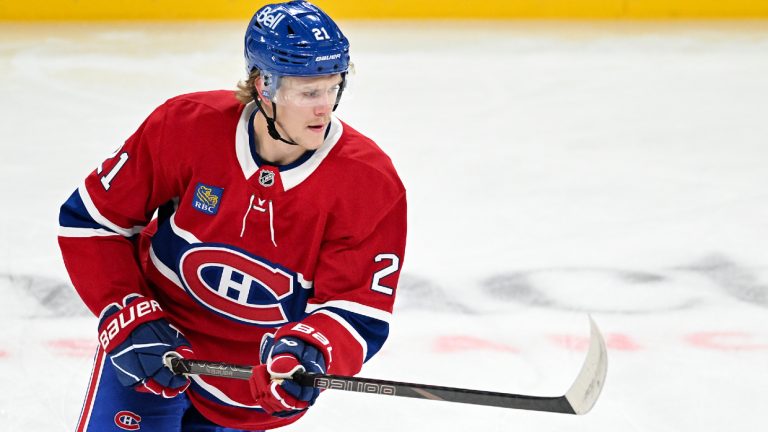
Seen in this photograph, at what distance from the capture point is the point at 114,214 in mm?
2244

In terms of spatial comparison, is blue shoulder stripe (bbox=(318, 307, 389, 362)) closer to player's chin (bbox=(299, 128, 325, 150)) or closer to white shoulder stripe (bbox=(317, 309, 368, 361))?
white shoulder stripe (bbox=(317, 309, 368, 361))

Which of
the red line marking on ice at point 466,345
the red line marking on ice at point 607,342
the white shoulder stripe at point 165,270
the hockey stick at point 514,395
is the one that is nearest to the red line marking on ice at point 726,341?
the red line marking on ice at point 607,342

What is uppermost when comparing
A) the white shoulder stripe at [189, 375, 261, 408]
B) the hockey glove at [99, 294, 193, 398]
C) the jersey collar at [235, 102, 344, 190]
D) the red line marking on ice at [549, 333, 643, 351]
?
the jersey collar at [235, 102, 344, 190]

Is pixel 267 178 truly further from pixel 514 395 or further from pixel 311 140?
pixel 514 395

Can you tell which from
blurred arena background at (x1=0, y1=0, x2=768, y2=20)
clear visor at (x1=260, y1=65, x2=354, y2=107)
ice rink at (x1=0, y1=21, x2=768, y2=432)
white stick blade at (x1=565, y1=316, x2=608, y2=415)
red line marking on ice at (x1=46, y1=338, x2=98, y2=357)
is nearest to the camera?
white stick blade at (x1=565, y1=316, x2=608, y2=415)

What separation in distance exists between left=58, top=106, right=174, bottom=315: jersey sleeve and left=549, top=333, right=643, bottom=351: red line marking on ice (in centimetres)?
146

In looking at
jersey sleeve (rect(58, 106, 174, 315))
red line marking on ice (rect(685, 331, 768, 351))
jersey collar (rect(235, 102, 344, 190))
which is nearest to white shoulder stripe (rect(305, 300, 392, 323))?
jersey collar (rect(235, 102, 344, 190))

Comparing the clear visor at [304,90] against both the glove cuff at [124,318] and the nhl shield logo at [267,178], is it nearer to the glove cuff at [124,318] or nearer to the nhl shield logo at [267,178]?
the nhl shield logo at [267,178]

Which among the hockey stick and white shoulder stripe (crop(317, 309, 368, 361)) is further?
white shoulder stripe (crop(317, 309, 368, 361))

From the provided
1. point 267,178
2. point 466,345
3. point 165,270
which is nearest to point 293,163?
point 267,178

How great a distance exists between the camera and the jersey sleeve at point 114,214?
2199mm

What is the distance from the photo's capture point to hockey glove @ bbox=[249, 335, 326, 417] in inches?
80.1

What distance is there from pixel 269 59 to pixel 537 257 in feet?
6.52

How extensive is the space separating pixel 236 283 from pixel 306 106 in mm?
384
